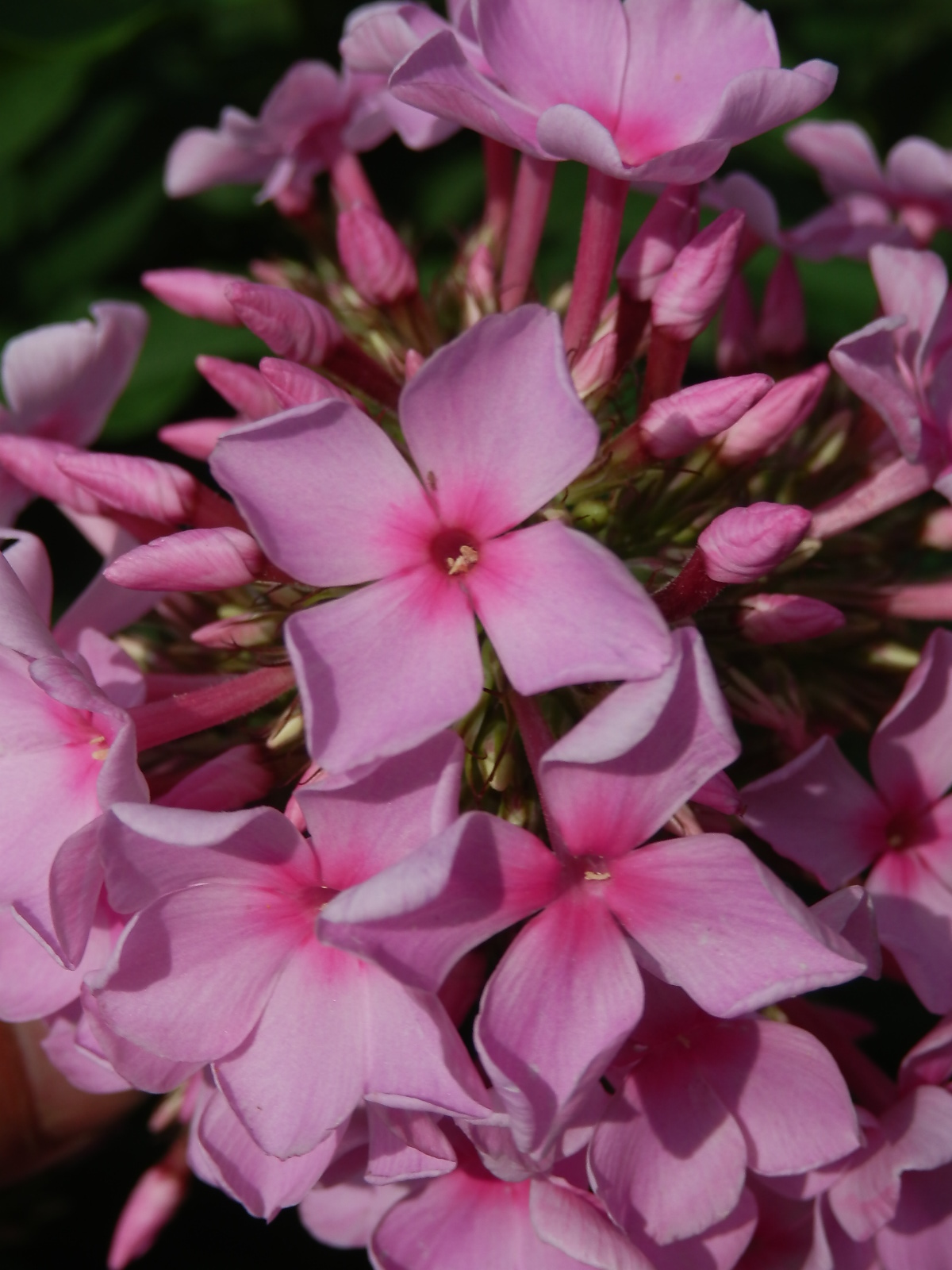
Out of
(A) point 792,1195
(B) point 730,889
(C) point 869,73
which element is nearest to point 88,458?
(B) point 730,889

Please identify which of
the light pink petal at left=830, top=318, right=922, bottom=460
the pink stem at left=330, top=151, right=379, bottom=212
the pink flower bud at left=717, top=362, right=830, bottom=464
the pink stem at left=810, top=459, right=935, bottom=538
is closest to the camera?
the light pink petal at left=830, top=318, right=922, bottom=460

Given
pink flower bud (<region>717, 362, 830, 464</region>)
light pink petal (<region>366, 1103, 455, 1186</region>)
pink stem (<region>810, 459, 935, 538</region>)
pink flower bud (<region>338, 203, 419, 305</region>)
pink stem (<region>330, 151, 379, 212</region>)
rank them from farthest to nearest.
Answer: pink stem (<region>330, 151, 379, 212</region>) < pink flower bud (<region>338, 203, 419, 305</region>) < pink stem (<region>810, 459, 935, 538</region>) < pink flower bud (<region>717, 362, 830, 464</region>) < light pink petal (<region>366, 1103, 455, 1186</region>)

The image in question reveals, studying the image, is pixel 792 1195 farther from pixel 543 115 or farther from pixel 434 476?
pixel 543 115

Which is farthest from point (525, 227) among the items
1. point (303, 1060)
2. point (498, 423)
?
point (303, 1060)

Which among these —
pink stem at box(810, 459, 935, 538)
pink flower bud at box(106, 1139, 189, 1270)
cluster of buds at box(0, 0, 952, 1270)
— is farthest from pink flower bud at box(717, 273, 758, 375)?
pink flower bud at box(106, 1139, 189, 1270)

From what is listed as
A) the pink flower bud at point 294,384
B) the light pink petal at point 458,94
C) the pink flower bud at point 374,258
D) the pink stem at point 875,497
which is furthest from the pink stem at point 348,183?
the pink stem at point 875,497

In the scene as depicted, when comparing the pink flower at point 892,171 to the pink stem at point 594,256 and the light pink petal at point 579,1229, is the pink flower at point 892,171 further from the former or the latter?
the light pink petal at point 579,1229

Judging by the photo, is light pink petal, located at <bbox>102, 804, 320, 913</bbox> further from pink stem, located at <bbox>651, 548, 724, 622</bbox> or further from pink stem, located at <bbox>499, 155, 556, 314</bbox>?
pink stem, located at <bbox>499, 155, 556, 314</bbox>

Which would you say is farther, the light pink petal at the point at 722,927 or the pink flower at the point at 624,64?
the pink flower at the point at 624,64
